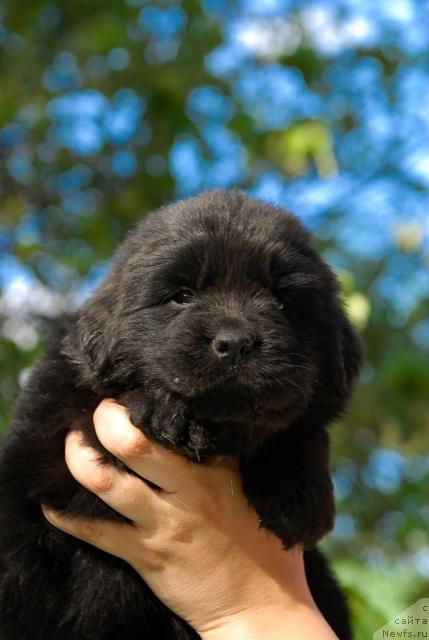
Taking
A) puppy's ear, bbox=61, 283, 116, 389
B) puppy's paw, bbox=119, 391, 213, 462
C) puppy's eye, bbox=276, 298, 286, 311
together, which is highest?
puppy's eye, bbox=276, 298, 286, 311

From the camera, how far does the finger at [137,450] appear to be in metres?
2.55

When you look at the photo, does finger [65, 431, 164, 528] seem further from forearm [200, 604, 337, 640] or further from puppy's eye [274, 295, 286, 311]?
puppy's eye [274, 295, 286, 311]

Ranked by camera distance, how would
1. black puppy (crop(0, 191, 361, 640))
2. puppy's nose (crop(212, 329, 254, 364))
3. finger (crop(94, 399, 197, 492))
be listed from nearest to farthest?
puppy's nose (crop(212, 329, 254, 364)) → black puppy (crop(0, 191, 361, 640)) → finger (crop(94, 399, 197, 492))

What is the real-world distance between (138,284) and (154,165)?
348 centimetres

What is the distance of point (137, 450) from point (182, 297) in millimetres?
471

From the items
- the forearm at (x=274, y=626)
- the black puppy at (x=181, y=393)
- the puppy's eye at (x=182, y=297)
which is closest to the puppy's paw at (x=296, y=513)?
the black puppy at (x=181, y=393)

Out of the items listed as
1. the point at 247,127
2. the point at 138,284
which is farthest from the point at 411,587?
the point at 138,284

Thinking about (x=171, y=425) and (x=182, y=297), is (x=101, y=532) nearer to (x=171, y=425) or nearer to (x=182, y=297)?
(x=171, y=425)

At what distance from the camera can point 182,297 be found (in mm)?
2570

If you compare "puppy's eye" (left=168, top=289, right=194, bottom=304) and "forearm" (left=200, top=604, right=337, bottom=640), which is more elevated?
"puppy's eye" (left=168, top=289, right=194, bottom=304)

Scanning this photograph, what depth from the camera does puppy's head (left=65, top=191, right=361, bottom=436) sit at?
7.83 ft

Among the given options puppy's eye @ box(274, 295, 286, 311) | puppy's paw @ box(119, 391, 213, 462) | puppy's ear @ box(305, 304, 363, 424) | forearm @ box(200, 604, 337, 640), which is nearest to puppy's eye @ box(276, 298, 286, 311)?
puppy's eye @ box(274, 295, 286, 311)

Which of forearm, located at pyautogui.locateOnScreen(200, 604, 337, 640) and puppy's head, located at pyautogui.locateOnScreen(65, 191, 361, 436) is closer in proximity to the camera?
puppy's head, located at pyautogui.locateOnScreen(65, 191, 361, 436)

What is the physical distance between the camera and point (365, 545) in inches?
361
